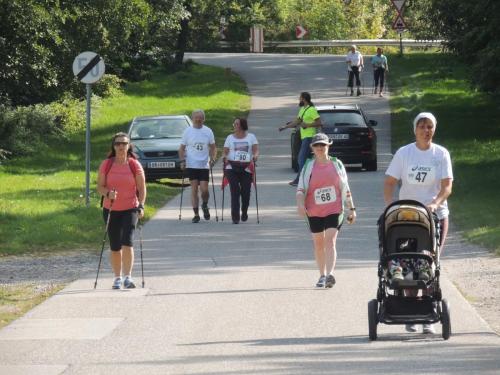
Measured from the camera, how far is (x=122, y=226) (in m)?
14.5

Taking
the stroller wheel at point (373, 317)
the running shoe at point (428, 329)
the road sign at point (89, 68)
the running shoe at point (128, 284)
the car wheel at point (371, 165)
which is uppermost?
the road sign at point (89, 68)

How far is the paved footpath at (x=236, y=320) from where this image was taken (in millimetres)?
10141

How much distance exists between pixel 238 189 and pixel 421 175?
31.0 ft

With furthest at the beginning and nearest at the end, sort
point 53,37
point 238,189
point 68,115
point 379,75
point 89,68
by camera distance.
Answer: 1. point 379,75
2. point 68,115
3. point 53,37
4. point 89,68
5. point 238,189

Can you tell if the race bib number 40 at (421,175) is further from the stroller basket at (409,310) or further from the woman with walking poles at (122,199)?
the woman with walking poles at (122,199)

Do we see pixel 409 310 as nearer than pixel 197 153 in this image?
Yes

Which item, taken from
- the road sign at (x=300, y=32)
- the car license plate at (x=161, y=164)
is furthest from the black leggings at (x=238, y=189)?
the road sign at (x=300, y=32)

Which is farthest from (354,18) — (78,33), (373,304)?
(373,304)

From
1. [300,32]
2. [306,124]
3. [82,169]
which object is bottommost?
[82,169]

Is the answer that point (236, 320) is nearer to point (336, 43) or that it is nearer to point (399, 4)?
point (399, 4)

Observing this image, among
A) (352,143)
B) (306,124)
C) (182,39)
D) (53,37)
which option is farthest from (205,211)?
(182,39)

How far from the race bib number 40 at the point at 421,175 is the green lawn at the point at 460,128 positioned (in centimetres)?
576

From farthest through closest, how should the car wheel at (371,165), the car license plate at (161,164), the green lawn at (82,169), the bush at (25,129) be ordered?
1. the bush at (25,129)
2. the car wheel at (371,165)
3. the car license plate at (161,164)
4. the green lawn at (82,169)

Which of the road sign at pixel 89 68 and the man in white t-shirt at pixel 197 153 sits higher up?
the road sign at pixel 89 68
